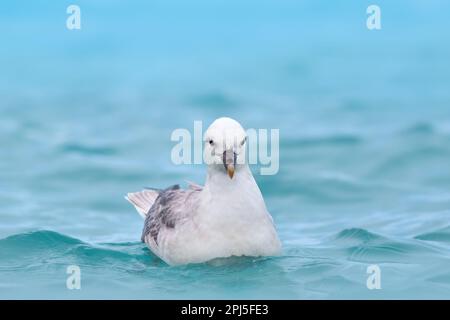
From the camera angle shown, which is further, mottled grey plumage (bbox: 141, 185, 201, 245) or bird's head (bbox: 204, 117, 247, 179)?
mottled grey plumage (bbox: 141, 185, 201, 245)

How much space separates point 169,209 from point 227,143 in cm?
167

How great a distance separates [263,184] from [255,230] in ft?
23.4

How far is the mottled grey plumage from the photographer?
12.4 meters

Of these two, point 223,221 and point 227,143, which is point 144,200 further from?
point 227,143

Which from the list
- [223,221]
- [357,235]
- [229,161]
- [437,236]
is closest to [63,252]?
[223,221]

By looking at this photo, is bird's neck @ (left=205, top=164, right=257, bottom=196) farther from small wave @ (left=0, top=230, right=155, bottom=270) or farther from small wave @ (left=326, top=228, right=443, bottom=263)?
small wave @ (left=326, top=228, right=443, bottom=263)

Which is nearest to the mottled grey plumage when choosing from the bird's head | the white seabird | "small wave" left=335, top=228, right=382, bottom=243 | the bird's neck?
the white seabird

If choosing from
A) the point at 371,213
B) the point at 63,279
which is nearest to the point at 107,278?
the point at 63,279

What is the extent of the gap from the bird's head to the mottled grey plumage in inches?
34.7

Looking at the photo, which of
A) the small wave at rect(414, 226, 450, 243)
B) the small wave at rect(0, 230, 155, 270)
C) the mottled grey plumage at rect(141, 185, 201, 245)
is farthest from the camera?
the small wave at rect(414, 226, 450, 243)

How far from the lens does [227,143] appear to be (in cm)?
1142

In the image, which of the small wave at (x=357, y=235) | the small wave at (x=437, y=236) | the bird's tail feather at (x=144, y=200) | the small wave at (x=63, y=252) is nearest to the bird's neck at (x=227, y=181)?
the small wave at (x=63, y=252)

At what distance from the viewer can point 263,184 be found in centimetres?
1900
